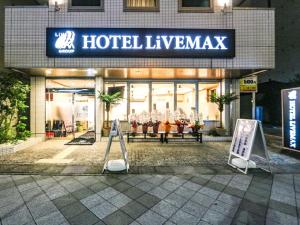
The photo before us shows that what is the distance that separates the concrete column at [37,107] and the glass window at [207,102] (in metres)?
8.91

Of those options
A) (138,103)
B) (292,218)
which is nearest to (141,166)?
(292,218)

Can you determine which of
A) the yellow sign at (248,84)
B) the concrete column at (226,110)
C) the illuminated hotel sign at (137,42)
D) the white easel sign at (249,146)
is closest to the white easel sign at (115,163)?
the white easel sign at (249,146)

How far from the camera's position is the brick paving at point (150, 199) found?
11.3 feet

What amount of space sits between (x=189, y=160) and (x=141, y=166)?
5.87 feet

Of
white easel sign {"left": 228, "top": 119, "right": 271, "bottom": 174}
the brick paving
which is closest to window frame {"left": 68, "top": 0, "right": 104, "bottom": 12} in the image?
the brick paving

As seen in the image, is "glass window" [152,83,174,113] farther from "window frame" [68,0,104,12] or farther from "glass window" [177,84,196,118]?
"window frame" [68,0,104,12]

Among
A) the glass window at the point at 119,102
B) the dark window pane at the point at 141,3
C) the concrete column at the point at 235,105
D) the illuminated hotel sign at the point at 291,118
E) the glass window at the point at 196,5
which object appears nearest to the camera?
the illuminated hotel sign at the point at 291,118

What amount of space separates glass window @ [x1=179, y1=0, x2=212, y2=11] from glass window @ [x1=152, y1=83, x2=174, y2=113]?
4214mm

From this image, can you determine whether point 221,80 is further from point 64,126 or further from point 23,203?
point 23,203

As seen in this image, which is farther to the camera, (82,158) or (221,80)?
(221,80)

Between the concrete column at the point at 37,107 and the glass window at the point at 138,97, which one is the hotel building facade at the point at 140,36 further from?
the glass window at the point at 138,97

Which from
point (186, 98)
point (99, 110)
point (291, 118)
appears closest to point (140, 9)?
point (99, 110)

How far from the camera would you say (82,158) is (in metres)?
7.16

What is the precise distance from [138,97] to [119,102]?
46.1 inches
